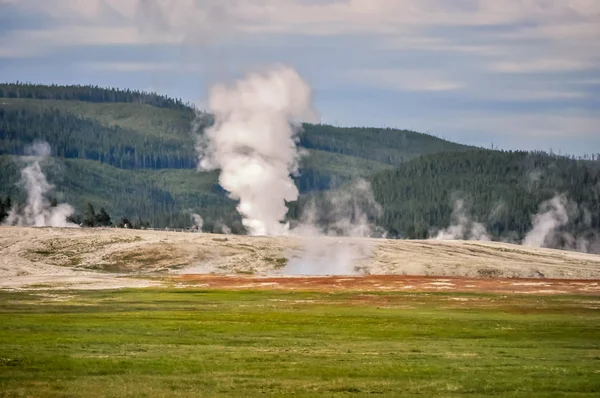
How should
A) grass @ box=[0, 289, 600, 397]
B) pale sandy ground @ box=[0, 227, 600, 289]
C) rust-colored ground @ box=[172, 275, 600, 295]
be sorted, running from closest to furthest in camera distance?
grass @ box=[0, 289, 600, 397], rust-colored ground @ box=[172, 275, 600, 295], pale sandy ground @ box=[0, 227, 600, 289]

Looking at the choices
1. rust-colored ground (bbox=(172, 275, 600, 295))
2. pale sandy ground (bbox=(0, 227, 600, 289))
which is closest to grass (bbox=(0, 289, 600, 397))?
rust-colored ground (bbox=(172, 275, 600, 295))

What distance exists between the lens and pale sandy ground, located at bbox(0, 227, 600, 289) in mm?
117312

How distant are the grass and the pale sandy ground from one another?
42.0 meters

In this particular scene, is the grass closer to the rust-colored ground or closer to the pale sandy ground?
the rust-colored ground

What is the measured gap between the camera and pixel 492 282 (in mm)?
104875

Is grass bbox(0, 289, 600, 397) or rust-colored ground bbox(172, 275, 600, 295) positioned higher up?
rust-colored ground bbox(172, 275, 600, 295)

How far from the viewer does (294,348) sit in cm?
4709

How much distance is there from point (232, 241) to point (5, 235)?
83.6 feet

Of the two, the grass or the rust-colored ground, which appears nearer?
the grass

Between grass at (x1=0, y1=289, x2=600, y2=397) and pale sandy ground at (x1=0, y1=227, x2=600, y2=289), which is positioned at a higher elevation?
pale sandy ground at (x1=0, y1=227, x2=600, y2=289)

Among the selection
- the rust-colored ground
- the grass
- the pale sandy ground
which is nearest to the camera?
the grass

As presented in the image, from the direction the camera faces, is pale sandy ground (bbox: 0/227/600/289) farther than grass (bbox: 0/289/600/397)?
Yes

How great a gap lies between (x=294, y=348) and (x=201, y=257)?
252ft

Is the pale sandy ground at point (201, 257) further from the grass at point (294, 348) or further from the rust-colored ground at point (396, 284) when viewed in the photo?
the grass at point (294, 348)
